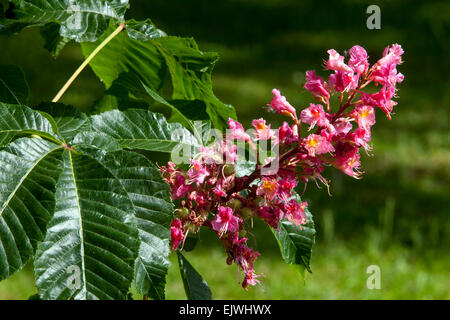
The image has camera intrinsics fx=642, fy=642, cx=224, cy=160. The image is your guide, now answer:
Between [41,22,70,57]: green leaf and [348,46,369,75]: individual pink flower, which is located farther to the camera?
[41,22,70,57]: green leaf

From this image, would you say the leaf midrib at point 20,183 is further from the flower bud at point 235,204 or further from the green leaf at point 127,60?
the green leaf at point 127,60

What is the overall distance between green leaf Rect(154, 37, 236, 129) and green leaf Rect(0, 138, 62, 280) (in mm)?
353

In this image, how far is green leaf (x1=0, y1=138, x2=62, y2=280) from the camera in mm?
733

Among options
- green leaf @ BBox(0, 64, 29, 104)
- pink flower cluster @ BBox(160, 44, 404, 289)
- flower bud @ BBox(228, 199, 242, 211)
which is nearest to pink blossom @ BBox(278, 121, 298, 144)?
pink flower cluster @ BBox(160, 44, 404, 289)

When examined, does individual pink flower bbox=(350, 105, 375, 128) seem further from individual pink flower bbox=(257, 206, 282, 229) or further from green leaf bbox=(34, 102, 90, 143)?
green leaf bbox=(34, 102, 90, 143)

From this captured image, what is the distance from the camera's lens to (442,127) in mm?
4117

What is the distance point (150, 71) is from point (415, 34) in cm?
492

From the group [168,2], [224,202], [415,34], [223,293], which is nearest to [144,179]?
[224,202]

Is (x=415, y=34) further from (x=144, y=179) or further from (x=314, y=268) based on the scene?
(x=144, y=179)

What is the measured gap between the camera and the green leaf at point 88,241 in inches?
28.7

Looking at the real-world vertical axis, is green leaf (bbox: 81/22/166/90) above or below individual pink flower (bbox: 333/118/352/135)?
above

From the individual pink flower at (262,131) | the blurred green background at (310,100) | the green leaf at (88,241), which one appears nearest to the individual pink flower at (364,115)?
the individual pink flower at (262,131)

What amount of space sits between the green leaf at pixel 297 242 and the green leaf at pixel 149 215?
8.9 inches

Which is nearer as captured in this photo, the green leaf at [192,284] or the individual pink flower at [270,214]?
the individual pink flower at [270,214]
